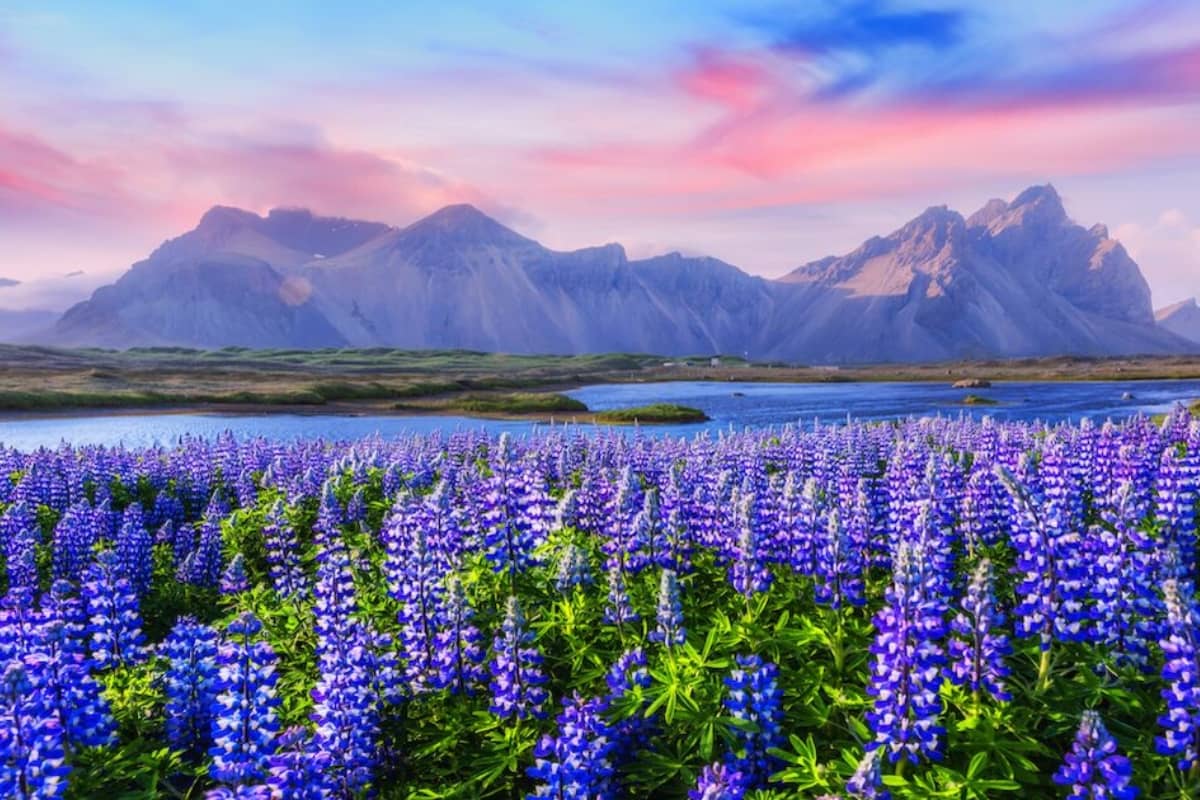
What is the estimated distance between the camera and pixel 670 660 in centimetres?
588

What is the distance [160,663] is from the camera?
7.67 metres

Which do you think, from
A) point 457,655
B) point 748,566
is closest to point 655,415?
point 748,566

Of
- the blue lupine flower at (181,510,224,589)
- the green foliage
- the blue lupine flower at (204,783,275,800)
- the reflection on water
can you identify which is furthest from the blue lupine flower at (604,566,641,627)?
the green foliage

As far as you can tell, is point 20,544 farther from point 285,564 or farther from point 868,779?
point 868,779

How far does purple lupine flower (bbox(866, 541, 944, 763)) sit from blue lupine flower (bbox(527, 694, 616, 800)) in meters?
1.83

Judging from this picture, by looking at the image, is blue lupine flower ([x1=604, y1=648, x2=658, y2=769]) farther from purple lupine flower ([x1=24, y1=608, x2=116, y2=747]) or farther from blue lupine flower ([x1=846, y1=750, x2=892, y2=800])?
purple lupine flower ([x1=24, y1=608, x2=116, y2=747])

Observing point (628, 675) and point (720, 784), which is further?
point (628, 675)

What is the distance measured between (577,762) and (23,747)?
3390mm

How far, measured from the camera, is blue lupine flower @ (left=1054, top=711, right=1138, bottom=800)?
14.3ft

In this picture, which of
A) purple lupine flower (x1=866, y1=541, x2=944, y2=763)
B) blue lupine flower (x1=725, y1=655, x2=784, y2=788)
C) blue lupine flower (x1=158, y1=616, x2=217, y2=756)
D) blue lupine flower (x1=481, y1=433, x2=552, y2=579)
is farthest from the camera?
blue lupine flower (x1=481, y1=433, x2=552, y2=579)

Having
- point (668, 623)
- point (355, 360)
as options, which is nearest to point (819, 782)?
point (668, 623)

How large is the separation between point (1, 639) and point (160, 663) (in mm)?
1865

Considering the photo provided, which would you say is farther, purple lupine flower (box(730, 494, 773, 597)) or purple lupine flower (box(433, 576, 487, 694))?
purple lupine flower (box(730, 494, 773, 597))

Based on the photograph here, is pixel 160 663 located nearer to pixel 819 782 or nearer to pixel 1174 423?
pixel 819 782
